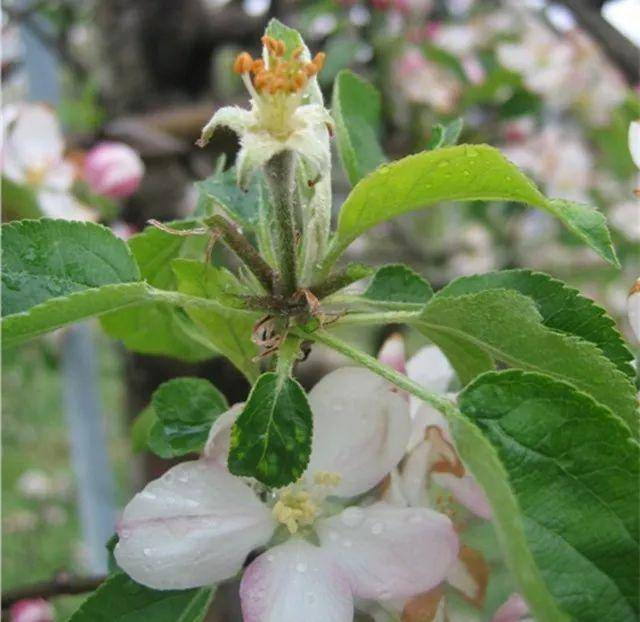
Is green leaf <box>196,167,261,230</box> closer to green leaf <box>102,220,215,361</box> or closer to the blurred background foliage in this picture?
green leaf <box>102,220,215,361</box>

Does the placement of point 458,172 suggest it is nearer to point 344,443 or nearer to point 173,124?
point 344,443

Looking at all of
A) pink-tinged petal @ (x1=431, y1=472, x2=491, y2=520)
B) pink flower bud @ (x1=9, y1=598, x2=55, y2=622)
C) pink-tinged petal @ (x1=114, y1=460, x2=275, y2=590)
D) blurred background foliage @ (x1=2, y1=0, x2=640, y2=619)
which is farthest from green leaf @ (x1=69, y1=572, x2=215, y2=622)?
blurred background foliage @ (x1=2, y1=0, x2=640, y2=619)

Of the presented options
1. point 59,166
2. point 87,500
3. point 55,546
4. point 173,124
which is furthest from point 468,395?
point 55,546

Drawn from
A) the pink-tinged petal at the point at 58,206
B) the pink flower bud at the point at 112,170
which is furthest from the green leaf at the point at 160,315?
the pink flower bud at the point at 112,170

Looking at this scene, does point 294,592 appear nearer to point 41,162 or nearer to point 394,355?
point 394,355

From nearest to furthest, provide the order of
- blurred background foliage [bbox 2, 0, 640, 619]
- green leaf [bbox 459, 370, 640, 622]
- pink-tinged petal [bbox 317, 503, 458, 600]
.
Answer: green leaf [bbox 459, 370, 640, 622]
pink-tinged petal [bbox 317, 503, 458, 600]
blurred background foliage [bbox 2, 0, 640, 619]

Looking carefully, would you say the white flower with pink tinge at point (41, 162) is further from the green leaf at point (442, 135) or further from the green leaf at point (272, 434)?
the green leaf at point (272, 434)
